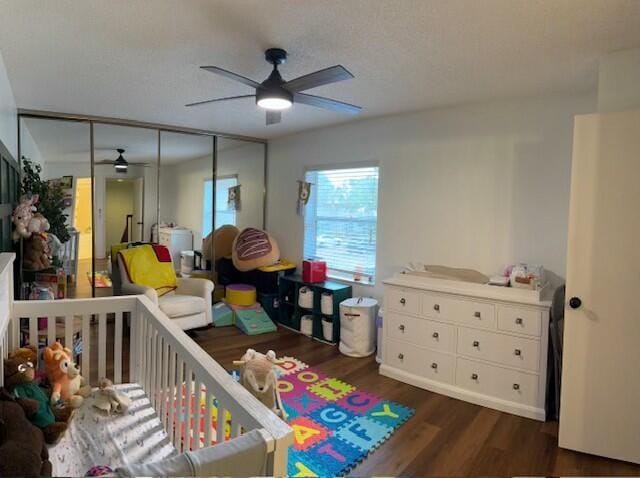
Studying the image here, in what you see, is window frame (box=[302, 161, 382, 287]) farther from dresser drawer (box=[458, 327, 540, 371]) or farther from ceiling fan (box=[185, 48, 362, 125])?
ceiling fan (box=[185, 48, 362, 125])

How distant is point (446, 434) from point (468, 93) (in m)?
2.34

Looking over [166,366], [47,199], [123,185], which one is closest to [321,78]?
[166,366]

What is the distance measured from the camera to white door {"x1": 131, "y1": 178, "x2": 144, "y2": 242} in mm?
4445

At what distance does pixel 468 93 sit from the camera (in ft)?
9.64

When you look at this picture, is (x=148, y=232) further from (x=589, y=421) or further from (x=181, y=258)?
(x=589, y=421)

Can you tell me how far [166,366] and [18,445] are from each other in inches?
22.1

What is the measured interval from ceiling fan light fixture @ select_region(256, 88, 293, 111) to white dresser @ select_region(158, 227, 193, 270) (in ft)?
9.62

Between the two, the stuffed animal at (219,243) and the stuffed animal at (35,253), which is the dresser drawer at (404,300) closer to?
the stuffed animal at (219,243)

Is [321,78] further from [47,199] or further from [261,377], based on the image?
[47,199]

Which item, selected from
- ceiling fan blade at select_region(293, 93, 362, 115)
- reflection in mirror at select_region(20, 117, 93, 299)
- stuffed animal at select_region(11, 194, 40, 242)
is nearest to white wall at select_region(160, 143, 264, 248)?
reflection in mirror at select_region(20, 117, 93, 299)

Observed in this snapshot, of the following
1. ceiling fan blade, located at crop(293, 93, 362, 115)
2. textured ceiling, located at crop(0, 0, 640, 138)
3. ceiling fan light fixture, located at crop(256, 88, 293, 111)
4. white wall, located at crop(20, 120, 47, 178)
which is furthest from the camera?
white wall, located at crop(20, 120, 47, 178)

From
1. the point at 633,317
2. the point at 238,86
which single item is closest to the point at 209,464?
the point at 633,317

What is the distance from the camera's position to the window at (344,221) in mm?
4012

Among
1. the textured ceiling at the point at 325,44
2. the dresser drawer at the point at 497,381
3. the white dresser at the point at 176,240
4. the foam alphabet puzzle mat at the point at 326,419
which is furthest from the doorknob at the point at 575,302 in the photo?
the white dresser at the point at 176,240
